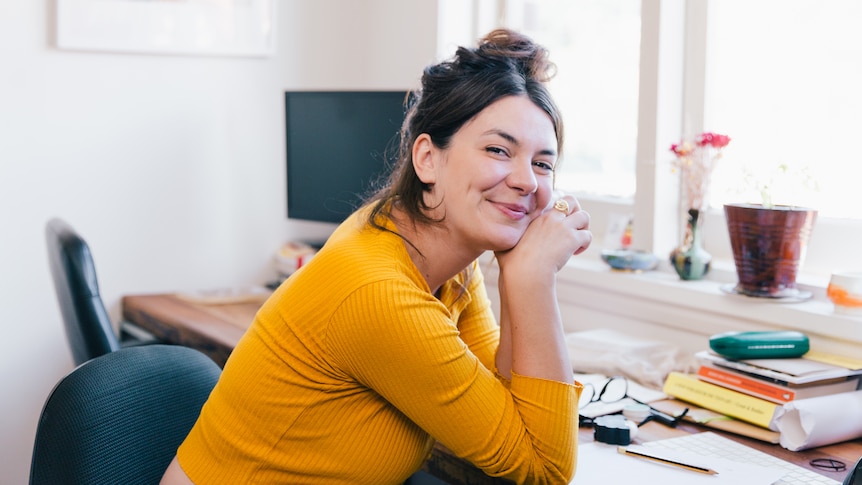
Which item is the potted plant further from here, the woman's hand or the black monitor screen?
the black monitor screen

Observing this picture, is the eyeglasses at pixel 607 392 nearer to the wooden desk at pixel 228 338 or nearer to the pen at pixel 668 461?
the wooden desk at pixel 228 338

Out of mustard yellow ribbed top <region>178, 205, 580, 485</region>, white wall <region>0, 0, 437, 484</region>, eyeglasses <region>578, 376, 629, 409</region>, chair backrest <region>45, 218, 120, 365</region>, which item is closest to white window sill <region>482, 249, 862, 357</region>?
eyeglasses <region>578, 376, 629, 409</region>

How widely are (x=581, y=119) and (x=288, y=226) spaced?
1039 millimetres

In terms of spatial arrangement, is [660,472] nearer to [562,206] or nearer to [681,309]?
[562,206]

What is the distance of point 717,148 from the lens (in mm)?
2006

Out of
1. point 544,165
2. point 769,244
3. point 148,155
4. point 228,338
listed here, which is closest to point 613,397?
point 769,244

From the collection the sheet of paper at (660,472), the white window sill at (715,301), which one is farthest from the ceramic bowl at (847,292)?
the sheet of paper at (660,472)

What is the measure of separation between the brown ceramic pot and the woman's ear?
31.0 inches

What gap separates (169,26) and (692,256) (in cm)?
163

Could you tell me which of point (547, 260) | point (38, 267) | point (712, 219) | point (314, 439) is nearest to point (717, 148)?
point (712, 219)

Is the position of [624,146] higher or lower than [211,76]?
lower

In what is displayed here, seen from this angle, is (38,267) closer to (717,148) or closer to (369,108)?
(369,108)

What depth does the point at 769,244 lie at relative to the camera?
183 centimetres

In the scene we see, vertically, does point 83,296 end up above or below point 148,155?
below
